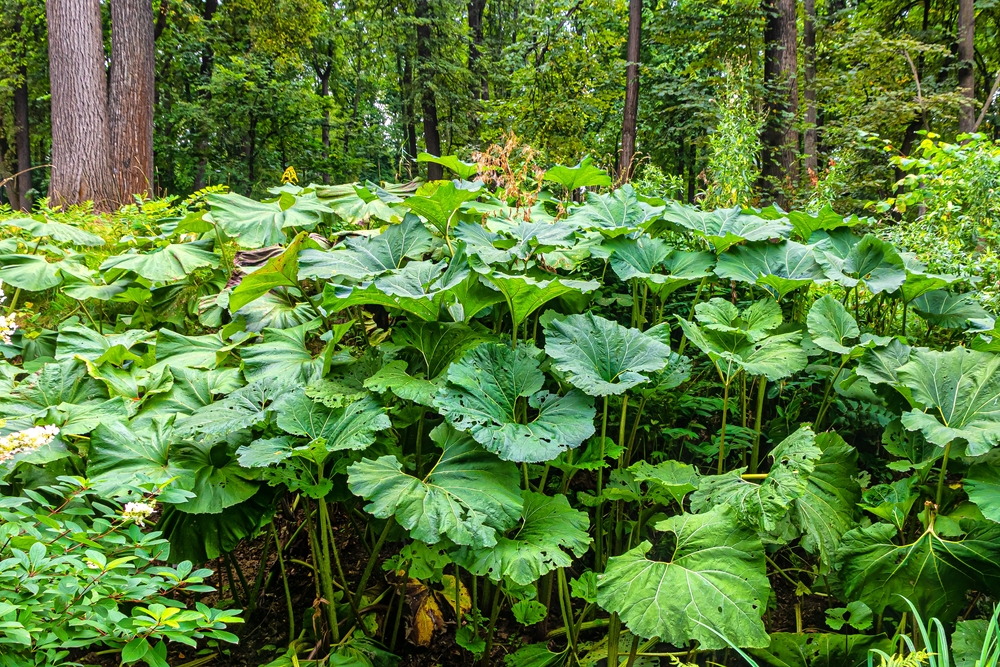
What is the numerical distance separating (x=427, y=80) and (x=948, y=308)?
12.7 meters

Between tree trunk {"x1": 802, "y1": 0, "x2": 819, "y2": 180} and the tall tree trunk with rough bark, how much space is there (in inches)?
346

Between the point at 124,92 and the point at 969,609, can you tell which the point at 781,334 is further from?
the point at 124,92

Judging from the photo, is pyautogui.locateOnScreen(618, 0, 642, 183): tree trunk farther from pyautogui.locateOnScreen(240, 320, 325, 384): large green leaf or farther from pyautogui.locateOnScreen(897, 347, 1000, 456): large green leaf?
pyautogui.locateOnScreen(240, 320, 325, 384): large green leaf

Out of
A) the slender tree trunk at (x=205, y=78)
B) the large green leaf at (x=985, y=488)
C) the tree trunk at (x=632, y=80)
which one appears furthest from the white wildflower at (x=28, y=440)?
the slender tree trunk at (x=205, y=78)

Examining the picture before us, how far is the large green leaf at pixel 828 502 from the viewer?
5.96 feet

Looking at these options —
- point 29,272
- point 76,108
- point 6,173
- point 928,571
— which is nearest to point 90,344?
point 29,272

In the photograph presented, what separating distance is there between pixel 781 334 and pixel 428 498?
145 centimetres

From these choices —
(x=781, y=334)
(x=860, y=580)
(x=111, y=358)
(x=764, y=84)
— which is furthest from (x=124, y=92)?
(x=764, y=84)

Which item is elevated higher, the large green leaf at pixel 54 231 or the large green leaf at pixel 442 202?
the large green leaf at pixel 442 202

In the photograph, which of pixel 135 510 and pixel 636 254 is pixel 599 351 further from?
pixel 135 510

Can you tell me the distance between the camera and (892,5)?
12109 millimetres

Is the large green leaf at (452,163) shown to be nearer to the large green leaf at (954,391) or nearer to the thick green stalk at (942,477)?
the large green leaf at (954,391)

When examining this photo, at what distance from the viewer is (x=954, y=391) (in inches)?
72.0

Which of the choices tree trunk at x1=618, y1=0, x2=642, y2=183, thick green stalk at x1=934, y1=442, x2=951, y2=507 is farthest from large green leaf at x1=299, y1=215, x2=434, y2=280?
tree trunk at x1=618, y1=0, x2=642, y2=183
